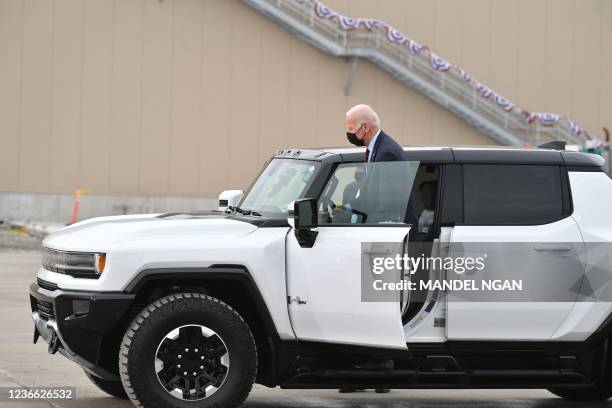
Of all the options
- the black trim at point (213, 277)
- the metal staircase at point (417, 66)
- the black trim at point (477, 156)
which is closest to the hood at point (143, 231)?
the black trim at point (213, 277)

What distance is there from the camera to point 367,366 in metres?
7.77

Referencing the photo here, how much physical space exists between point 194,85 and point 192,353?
25.5m

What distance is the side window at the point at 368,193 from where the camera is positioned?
7863 mm

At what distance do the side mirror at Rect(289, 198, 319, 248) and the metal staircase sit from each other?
24.8 meters

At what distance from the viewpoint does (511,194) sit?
812 centimetres

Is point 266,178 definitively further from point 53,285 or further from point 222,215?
point 53,285

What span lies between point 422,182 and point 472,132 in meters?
26.0

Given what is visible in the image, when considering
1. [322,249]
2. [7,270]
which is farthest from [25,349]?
[7,270]

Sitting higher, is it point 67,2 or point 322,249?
point 67,2

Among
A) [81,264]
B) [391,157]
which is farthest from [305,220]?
[81,264]

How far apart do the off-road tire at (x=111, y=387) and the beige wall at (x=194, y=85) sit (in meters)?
24.0

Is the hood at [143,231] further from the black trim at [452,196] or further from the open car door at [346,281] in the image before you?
the black trim at [452,196]

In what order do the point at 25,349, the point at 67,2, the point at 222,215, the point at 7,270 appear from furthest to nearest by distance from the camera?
1. the point at 67,2
2. the point at 7,270
3. the point at 25,349
4. the point at 222,215

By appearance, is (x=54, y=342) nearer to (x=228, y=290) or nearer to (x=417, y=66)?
(x=228, y=290)
